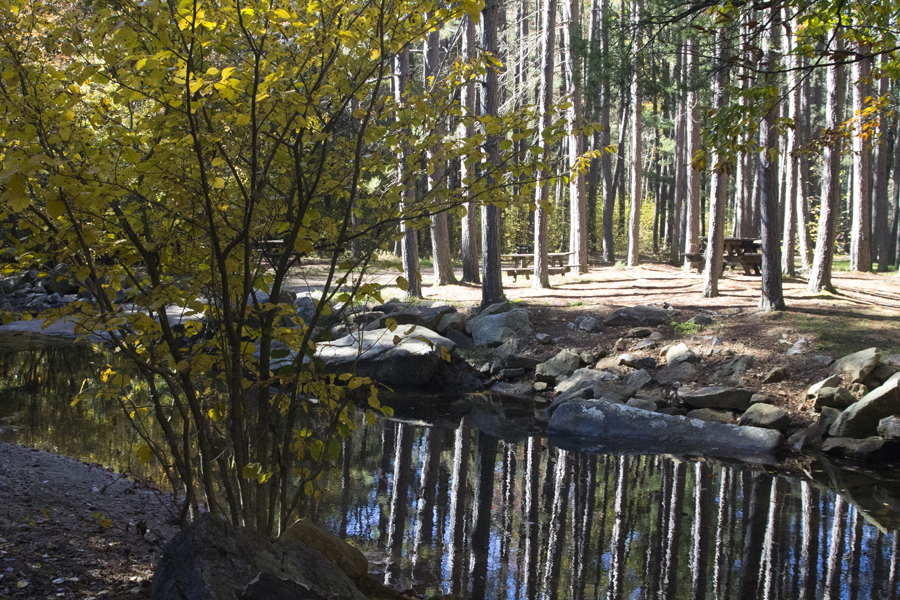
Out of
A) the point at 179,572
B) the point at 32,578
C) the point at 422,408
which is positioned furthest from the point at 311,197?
the point at 422,408

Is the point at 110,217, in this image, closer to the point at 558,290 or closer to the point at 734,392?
the point at 734,392

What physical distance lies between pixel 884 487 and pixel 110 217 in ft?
23.2

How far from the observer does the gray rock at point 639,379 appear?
9656mm

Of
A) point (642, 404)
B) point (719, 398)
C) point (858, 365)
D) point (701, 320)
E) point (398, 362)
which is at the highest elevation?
point (701, 320)

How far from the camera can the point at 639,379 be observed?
9.75m

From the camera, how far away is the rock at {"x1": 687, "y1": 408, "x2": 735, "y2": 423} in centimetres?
853

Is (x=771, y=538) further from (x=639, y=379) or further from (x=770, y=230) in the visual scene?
(x=770, y=230)

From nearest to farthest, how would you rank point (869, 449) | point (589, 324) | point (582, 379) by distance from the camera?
1. point (869, 449)
2. point (582, 379)
3. point (589, 324)

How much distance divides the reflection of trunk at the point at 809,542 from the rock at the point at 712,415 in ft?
6.35

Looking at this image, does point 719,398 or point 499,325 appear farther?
point 499,325

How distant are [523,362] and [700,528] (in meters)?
6.17

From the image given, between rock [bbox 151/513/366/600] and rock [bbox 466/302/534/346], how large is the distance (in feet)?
30.6

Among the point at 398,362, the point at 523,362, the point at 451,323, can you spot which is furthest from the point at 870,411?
the point at 451,323

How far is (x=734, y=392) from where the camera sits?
8.74m
